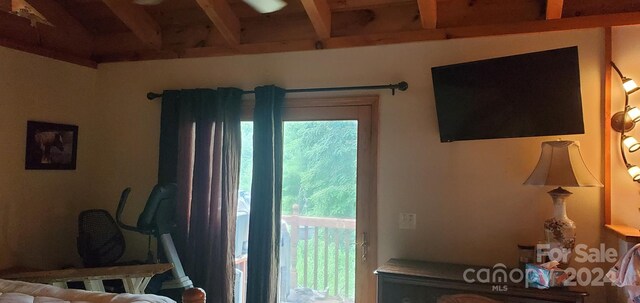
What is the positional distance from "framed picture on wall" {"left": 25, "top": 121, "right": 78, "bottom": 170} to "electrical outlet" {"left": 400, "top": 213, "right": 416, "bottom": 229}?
2.63 meters

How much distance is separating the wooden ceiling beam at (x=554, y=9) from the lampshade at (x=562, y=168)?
0.74m

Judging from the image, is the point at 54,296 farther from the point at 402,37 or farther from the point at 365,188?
the point at 402,37

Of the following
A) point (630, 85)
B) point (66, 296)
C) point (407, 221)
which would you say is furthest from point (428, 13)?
point (66, 296)

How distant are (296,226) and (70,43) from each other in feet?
7.60

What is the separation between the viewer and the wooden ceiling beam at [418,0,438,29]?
2658mm

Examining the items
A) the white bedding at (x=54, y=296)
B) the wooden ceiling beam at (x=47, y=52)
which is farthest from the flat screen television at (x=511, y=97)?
the wooden ceiling beam at (x=47, y=52)

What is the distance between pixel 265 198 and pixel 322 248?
1.75 feet

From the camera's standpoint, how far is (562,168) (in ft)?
7.66

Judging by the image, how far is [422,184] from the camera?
287cm

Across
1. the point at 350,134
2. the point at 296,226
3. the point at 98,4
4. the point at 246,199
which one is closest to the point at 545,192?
the point at 350,134

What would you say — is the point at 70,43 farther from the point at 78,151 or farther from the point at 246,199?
the point at 246,199

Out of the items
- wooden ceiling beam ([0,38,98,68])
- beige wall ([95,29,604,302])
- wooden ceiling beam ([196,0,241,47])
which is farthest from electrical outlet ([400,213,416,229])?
wooden ceiling beam ([0,38,98,68])

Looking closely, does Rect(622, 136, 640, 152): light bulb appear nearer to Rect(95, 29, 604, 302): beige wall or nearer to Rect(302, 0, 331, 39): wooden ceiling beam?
Rect(95, 29, 604, 302): beige wall

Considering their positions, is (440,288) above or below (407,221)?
below
